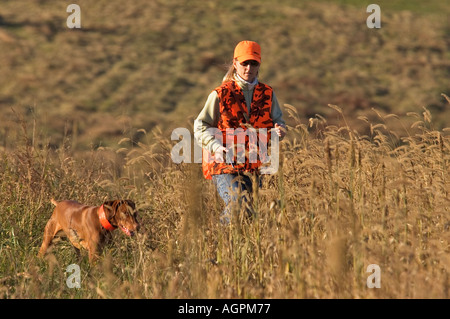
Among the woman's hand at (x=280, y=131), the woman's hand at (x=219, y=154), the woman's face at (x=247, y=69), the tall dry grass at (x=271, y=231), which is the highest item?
the woman's face at (x=247, y=69)

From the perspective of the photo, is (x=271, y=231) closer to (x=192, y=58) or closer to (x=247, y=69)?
(x=247, y=69)

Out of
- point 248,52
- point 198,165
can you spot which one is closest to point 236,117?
point 248,52

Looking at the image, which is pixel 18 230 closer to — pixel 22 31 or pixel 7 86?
pixel 7 86

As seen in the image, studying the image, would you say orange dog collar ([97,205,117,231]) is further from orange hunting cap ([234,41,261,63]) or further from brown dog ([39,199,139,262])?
orange hunting cap ([234,41,261,63])

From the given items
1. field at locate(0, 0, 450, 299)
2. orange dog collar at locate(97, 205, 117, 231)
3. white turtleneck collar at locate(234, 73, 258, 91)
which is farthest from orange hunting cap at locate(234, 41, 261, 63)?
orange dog collar at locate(97, 205, 117, 231)

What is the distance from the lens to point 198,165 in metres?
2.86

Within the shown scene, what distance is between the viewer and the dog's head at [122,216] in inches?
192

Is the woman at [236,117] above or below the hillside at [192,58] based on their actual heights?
below

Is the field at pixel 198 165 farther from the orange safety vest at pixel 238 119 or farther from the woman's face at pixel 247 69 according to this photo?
the woman's face at pixel 247 69

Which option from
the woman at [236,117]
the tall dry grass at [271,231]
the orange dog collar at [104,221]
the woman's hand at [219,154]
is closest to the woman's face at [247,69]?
the woman at [236,117]

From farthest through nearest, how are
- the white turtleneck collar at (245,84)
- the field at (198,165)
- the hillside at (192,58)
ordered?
the hillside at (192,58) < the white turtleneck collar at (245,84) < the field at (198,165)

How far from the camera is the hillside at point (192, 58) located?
19531 millimetres

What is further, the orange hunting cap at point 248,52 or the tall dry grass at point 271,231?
the orange hunting cap at point 248,52

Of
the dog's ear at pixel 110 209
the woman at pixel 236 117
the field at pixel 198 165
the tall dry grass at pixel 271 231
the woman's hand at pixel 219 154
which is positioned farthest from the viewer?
the dog's ear at pixel 110 209
